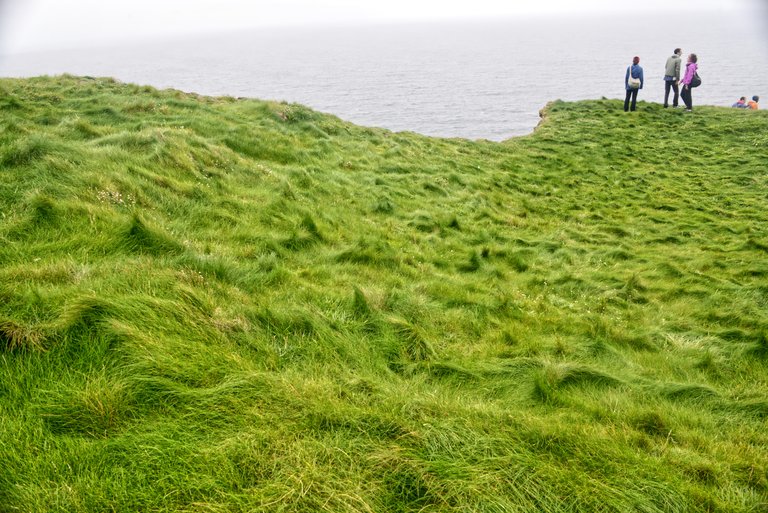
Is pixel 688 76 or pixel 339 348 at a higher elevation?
pixel 688 76

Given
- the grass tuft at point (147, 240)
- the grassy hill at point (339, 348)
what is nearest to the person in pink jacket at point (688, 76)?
the grassy hill at point (339, 348)

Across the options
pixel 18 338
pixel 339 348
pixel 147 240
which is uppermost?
pixel 147 240

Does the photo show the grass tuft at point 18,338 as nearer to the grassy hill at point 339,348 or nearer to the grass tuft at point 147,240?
the grassy hill at point 339,348

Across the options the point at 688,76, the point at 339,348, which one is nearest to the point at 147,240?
the point at 339,348

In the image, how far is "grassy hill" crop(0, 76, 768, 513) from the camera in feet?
9.77

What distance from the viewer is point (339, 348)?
15.6ft

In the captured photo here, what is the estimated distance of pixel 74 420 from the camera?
308 centimetres

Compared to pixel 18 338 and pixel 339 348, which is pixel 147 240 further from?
pixel 339 348

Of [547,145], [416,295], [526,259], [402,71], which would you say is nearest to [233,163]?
[416,295]

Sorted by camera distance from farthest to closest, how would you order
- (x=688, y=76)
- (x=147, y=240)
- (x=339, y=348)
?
Result: 1. (x=688, y=76)
2. (x=147, y=240)
3. (x=339, y=348)

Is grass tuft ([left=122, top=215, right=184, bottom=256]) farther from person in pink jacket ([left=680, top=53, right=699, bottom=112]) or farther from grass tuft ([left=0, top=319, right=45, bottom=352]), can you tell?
person in pink jacket ([left=680, top=53, right=699, bottom=112])

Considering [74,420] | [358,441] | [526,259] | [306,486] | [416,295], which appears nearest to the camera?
[306,486]

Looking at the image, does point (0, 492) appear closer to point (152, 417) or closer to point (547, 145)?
point (152, 417)

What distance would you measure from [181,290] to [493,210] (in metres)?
11.7
